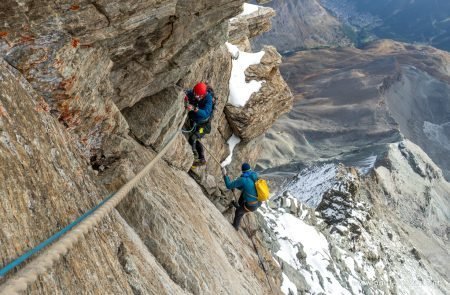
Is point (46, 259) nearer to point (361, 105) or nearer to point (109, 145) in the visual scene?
point (109, 145)

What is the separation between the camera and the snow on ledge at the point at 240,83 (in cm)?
1684

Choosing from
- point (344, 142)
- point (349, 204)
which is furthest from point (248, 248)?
point (344, 142)

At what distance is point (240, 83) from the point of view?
1705 cm

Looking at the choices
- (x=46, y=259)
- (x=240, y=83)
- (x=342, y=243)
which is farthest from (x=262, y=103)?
(x=46, y=259)

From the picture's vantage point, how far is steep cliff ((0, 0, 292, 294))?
4668mm

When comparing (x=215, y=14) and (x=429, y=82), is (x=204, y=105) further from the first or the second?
(x=429, y=82)

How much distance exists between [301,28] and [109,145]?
173 metres

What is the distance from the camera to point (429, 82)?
122500 millimetres

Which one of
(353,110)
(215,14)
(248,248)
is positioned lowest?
(353,110)

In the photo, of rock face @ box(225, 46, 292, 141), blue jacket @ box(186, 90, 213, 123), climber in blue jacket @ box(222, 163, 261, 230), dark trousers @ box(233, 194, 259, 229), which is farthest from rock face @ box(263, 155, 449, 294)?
blue jacket @ box(186, 90, 213, 123)

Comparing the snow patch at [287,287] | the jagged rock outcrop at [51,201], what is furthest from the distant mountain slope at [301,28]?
the jagged rock outcrop at [51,201]

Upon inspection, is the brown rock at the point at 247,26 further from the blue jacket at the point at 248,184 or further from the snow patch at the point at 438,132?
the snow patch at the point at 438,132

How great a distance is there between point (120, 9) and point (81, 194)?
2887 millimetres

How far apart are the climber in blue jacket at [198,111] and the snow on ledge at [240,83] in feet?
11.8
